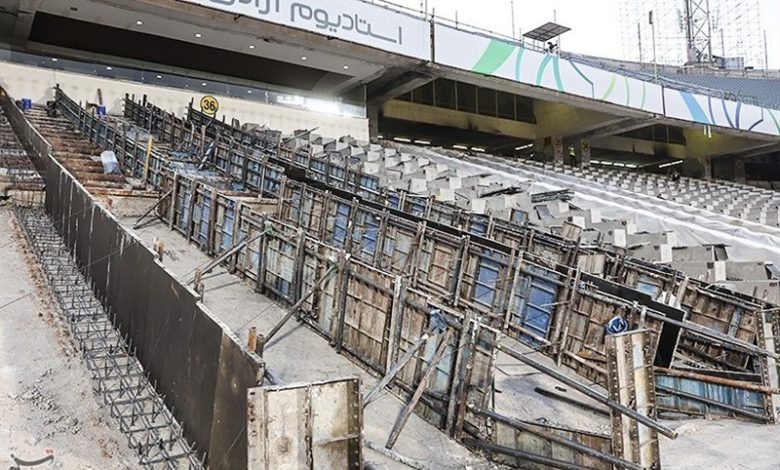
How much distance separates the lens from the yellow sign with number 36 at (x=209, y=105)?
→ 23453 mm

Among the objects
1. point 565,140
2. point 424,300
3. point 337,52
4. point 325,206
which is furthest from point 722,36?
point 424,300

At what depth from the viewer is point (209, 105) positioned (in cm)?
2359

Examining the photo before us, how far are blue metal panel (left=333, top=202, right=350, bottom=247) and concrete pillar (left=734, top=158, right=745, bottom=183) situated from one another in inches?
1817

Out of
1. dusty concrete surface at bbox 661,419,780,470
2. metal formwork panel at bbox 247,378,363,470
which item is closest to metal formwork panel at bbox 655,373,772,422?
dusty concrete surface at bbox 661,419,780,470

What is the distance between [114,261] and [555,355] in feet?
21.0

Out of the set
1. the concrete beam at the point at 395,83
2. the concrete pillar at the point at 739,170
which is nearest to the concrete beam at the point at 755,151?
the concrete pillar at the point at 739,170

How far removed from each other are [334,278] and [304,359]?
47.4 inches

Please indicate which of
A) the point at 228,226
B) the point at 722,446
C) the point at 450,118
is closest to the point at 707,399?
the point at 722,446

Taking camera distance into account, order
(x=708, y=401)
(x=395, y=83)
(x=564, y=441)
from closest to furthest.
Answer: (x=564, y=441) < (x=708, y=401) < (x=395, y=83)

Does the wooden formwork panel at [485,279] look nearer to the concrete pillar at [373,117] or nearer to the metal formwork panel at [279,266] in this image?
the metal formwork panel at [279,266]

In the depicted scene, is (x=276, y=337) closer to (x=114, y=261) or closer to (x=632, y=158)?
(x=114, y=261)

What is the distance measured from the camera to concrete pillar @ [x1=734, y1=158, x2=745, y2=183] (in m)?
44.4

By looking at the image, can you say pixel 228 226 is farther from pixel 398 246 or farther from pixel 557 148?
pixel 557 148

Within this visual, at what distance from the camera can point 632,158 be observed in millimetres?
44812
